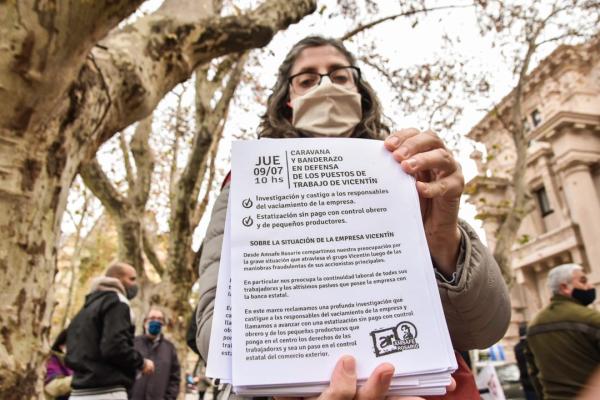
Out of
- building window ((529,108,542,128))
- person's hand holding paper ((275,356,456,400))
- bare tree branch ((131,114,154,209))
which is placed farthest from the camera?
building window ((529,108,542,128))

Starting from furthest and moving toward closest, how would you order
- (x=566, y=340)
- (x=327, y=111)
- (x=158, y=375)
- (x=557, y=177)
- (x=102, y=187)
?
1. (x=557, y=177)
2. (x=102, y=187)
3. (x=158, y=375)
4. (x=566, y=340)
5. (x=327, y=111)

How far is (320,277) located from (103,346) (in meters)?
3.39

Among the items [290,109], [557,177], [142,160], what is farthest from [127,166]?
[557,177]

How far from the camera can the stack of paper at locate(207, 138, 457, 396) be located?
2.93 ft

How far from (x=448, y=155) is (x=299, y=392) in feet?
2.24

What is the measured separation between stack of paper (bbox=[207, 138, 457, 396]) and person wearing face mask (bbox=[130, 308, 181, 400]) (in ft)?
16.5

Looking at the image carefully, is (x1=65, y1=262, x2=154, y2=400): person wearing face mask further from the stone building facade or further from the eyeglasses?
the stone building facade

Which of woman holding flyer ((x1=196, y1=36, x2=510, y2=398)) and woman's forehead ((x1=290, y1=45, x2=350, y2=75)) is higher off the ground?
woman's forehead ((x1=290, y1=45, x2=350, y2=75))

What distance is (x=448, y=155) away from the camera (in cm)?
114

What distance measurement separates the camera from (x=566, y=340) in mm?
3605

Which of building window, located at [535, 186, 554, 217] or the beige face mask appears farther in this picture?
building window, located at [535, 186, 554, 217]

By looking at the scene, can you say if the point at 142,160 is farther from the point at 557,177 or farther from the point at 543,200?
the point at 543,200

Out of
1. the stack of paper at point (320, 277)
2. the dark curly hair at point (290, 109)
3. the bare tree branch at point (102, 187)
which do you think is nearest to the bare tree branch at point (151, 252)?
the bare tree branch at point (102, 187)

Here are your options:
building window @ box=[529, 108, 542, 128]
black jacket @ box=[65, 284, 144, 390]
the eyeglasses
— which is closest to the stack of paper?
the eyeglasses
